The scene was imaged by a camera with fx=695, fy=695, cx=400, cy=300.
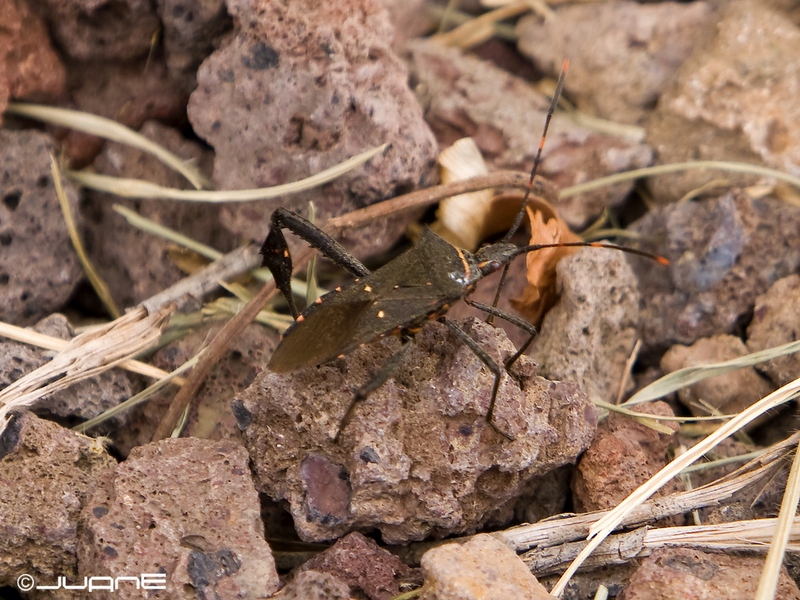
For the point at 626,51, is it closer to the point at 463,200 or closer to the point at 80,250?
the point at 463,200

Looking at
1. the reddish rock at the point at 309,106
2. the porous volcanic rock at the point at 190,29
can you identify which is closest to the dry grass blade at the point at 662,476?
the reddish rock at the point at 309,106

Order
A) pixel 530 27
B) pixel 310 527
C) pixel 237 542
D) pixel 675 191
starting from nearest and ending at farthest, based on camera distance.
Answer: pixel 237 542
pixel 310 527
pixel 675 191
pixel 530 27

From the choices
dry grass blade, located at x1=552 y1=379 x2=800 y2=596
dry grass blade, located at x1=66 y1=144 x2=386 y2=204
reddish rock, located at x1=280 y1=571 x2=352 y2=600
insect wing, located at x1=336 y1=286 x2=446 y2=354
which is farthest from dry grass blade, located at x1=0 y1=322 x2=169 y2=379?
dry grass blade, located at x1=552 y1=379 x2=800 y2=596

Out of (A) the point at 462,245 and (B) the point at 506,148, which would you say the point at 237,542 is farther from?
(B) the point at 506,148

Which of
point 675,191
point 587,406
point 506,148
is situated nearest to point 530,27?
point 506,148

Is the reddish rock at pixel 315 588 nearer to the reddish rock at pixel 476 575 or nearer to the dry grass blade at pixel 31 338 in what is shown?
the reddish rock at pixel 476 575
